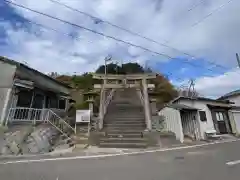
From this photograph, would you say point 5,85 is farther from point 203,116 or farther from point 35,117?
point 203,116

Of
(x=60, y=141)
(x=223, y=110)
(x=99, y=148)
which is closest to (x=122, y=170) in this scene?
(x=99, y=148)

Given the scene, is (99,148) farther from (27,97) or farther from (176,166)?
(27,97)

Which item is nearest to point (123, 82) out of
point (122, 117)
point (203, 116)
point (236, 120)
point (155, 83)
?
point (122, 117)

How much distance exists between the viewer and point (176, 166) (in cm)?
587

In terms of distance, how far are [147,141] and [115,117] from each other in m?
3.54

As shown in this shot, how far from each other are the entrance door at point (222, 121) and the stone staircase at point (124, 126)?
9.17 meters

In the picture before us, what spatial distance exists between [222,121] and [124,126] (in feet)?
41.7

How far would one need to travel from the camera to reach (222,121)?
19.4 metres

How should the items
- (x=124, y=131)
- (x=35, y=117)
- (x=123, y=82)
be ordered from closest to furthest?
(x=124, y=131) → (x=35, y=117) → (x=123, y=82)

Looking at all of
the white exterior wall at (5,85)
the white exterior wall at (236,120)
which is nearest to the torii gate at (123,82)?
the white exterior wall at (5,85)

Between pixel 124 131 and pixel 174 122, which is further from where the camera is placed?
pixel 174 122

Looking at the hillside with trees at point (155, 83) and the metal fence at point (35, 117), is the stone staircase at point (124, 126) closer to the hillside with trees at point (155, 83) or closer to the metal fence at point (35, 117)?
the metal fence at point (35, 117)

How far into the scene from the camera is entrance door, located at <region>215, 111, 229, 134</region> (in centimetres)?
1878

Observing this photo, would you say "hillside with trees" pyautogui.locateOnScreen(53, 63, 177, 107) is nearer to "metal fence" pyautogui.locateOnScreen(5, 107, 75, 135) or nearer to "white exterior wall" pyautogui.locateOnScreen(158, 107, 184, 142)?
"white exterior wall" pyautogui.locateOnScreen(158, 107, 184, 142)
